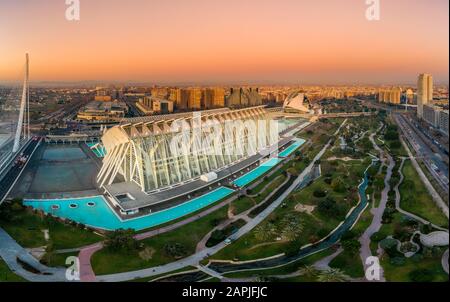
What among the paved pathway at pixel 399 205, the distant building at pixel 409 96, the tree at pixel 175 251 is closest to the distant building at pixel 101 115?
the distant building at pixel 409 96

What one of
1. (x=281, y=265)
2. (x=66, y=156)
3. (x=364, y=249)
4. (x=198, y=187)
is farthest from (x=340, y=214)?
(x=66, y=156)

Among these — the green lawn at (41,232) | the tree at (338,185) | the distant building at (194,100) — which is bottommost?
the green lawn at (41,232)

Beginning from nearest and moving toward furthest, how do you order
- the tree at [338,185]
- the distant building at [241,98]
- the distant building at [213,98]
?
the tree at [338,185]
the distant building at [213,98]
the distant building at [241,98]

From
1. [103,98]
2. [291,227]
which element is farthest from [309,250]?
[103,98]

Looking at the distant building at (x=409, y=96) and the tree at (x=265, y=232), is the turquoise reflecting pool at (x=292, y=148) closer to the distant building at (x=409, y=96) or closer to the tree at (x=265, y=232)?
the tree at (x=265, y=232)

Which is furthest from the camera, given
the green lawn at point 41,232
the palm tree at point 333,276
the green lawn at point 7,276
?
the green lawn at point 41,232

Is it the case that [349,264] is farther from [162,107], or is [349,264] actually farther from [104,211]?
[162,107]
